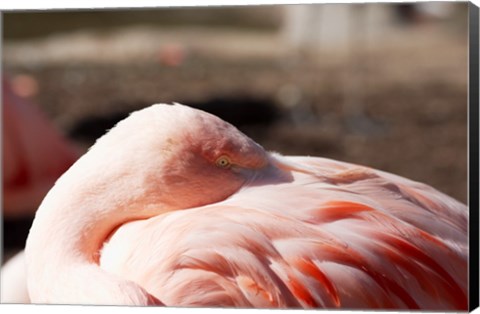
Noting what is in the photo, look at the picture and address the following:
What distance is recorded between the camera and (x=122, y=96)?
24.7 ft

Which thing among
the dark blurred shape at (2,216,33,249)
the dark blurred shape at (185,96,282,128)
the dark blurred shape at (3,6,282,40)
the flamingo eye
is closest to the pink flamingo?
the dark blurred shape at (2,216,33,249)

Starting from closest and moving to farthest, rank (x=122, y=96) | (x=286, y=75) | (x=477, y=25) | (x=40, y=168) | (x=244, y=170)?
(x=244, y=170)
(x=477, y=25)
(x=40, y=168)
(x=122, y=96)
(x=286, y=75)

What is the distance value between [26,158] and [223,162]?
10.6 feet

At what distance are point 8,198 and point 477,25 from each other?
321 centimetres

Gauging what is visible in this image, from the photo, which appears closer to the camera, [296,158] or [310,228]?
[310,228]

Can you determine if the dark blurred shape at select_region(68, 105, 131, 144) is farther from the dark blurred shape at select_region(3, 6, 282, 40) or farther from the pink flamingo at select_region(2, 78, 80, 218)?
the pink flamingo at select_region(2, 78, 80, 218)

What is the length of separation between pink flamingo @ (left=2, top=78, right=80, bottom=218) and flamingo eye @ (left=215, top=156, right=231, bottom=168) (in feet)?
10.4

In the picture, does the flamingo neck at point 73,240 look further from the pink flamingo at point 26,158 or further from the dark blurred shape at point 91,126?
the dark blurred shape at point 91,126

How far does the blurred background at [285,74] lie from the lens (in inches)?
274

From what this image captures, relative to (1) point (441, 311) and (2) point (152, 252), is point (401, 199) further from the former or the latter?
(2) point (152, 252)

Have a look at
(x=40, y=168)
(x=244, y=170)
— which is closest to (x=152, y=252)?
(x=244, y=170)

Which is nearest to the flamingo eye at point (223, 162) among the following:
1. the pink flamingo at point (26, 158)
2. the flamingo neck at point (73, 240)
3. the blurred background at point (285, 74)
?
the flamingo neck at point (73, 240)

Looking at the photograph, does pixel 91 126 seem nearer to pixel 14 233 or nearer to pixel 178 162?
pixel 14 233

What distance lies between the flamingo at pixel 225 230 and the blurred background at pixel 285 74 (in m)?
3.94
